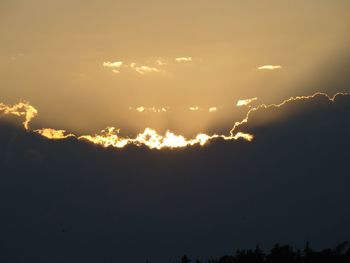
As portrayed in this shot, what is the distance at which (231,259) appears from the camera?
16525 cm

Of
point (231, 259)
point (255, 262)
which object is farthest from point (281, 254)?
point (231, 259)

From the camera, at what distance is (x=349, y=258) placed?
14588cm

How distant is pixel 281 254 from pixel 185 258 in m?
17.0

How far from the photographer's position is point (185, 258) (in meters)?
157

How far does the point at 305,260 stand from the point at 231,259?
21.1m

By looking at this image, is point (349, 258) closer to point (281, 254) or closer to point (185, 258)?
point (281, 254)

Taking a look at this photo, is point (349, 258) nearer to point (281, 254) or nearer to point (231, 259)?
point (281, 254)

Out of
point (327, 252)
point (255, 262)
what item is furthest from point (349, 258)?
point (255, 262)

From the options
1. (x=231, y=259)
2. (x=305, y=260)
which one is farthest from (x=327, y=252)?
(x=231, y=259)

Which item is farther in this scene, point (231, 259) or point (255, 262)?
point (231, 259)

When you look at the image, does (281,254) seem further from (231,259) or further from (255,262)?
(231,259)

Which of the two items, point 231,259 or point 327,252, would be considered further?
point 231,259

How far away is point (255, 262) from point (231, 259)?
13104 millimetres

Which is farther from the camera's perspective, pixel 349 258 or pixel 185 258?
pixel 185 258
